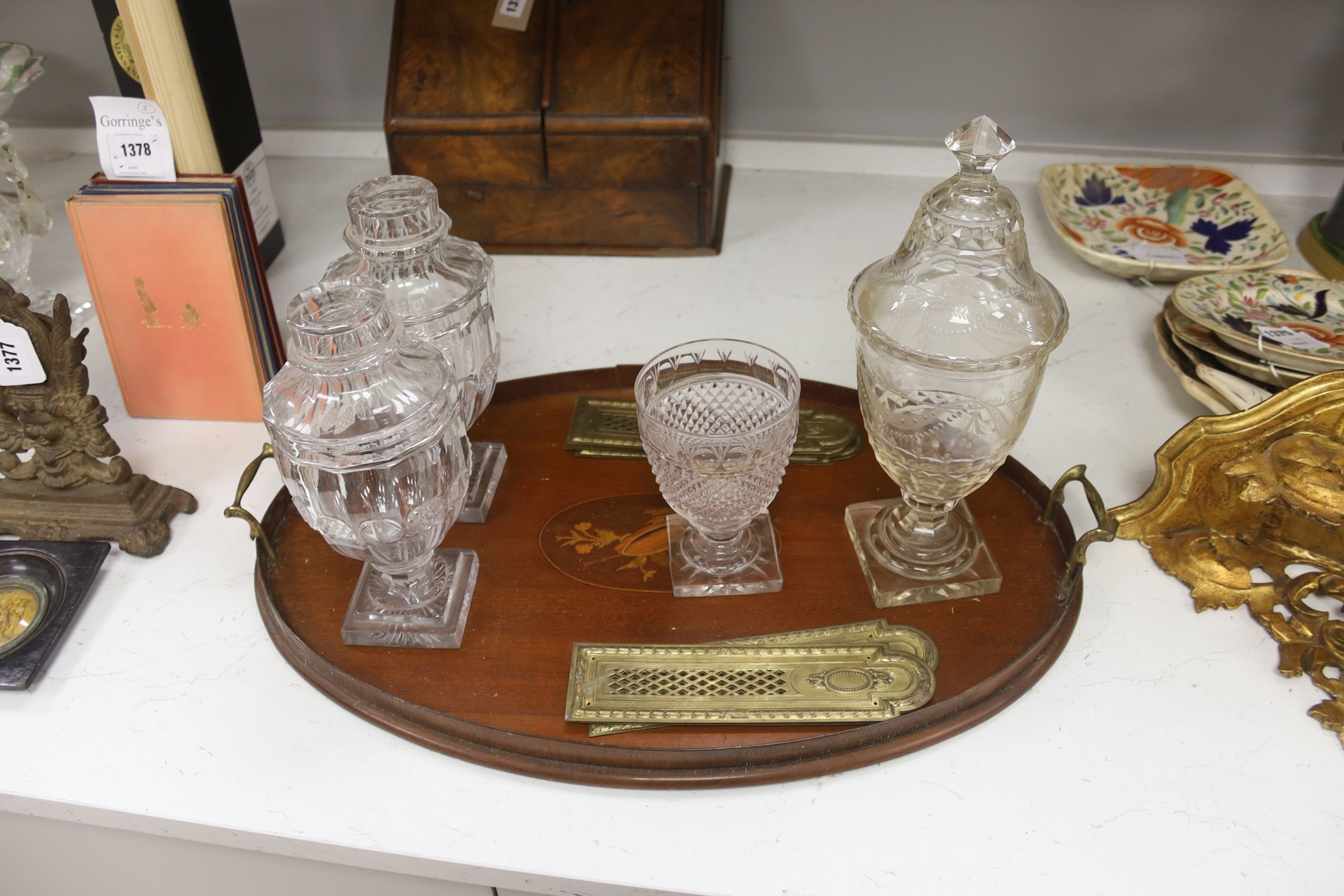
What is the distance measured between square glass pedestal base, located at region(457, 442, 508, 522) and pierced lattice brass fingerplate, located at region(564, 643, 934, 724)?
0.20 meters

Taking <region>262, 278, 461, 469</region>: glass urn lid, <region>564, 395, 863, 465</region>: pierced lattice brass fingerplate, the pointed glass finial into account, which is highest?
the pointed glass finial

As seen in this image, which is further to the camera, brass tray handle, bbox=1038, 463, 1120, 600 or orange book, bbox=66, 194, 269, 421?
orange book, bbox=66, 194, 269, 421

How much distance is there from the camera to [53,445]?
3.03 ft

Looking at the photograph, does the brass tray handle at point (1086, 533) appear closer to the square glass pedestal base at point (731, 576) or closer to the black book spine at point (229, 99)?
the square glass pedestal base at point (731, 576)

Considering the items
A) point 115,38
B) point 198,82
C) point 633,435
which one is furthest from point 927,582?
point 115,38

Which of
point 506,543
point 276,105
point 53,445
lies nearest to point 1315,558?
point 506,543

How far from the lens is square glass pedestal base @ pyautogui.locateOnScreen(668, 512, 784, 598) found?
86cm

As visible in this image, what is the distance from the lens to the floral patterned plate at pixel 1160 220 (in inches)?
50.4

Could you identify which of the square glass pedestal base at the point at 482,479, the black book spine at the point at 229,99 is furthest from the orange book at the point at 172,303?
the square glass pedestal base at the point at 482,479

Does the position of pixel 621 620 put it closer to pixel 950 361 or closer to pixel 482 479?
pixel 482 479

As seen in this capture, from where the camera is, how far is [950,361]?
725 millimetres

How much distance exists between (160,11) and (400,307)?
1.39 feet

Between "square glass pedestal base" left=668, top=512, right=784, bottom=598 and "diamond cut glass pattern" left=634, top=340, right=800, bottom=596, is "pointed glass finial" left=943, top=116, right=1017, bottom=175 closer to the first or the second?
"diamond cut glass pattern" left=634, top=340, right=800, bottom=596

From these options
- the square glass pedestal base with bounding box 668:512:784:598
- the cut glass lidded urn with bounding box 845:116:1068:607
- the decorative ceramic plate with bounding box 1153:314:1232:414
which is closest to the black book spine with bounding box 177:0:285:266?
the square glass pedestal base with bounding box 668:512:784:598
